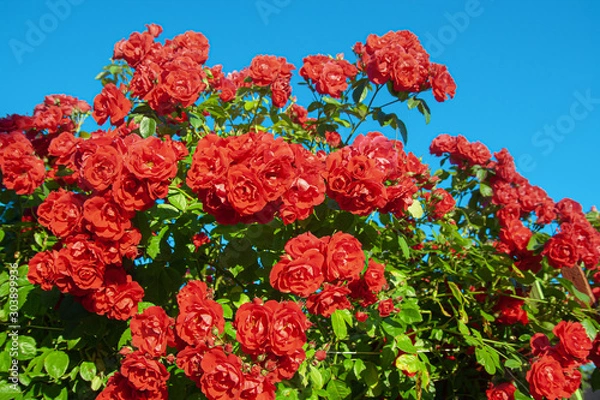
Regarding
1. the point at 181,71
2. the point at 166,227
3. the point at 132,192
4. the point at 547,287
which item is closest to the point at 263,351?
the point at 132,192

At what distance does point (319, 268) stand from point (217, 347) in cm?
40

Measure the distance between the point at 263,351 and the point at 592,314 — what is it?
257 centimetres

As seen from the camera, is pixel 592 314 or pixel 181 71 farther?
pixel 592 314

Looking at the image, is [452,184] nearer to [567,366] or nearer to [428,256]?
[428,256]

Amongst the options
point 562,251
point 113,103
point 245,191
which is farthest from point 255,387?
point 562,251

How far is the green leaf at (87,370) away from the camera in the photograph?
7.16ft

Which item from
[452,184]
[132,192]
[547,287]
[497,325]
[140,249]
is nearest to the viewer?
[132,192]

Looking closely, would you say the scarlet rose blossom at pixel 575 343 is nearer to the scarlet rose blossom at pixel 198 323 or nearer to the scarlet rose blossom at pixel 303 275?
the scarlet rose blossom at pixel 303 275

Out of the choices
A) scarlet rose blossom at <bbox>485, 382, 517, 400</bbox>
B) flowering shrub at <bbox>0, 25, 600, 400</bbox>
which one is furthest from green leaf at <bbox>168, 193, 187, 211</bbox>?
scarlet rose blossom at <bbox>485, 382, 517, 400</bbox>

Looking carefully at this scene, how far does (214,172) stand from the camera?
167 cm

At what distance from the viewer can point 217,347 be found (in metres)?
1.60

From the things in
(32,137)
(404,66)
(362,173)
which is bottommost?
(362,173)

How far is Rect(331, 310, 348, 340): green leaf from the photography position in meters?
2.04

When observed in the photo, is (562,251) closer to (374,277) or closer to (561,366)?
(561,366)
